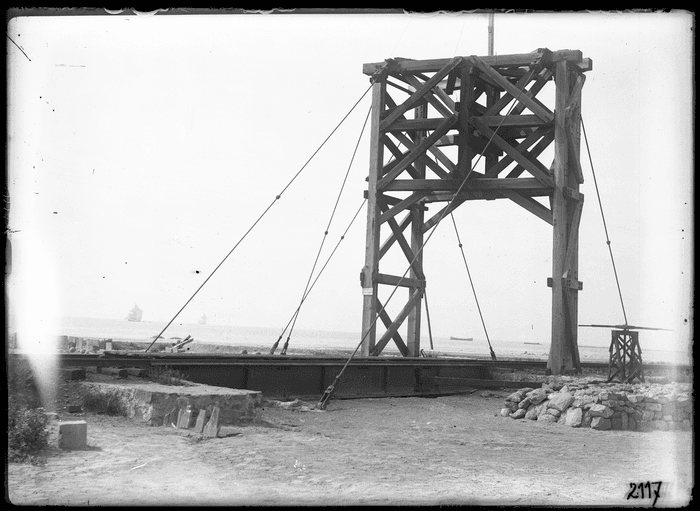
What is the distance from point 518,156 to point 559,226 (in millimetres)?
1528

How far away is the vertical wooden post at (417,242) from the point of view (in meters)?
17.7

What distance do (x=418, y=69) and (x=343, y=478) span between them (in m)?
11.2

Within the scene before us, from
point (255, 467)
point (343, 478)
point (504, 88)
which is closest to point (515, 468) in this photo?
point (343, 478)

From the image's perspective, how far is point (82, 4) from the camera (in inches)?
269

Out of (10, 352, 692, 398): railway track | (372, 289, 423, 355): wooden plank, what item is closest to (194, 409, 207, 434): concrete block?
(10, 352, 692, 398): railway track

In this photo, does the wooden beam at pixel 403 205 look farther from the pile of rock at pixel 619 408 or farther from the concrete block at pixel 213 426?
the concrete block at pixel 213 426

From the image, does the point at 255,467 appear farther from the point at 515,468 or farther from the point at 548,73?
the point at 548,73

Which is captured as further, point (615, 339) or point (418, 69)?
point (418, 69)

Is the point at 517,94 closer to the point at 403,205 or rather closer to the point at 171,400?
the point at 403,205

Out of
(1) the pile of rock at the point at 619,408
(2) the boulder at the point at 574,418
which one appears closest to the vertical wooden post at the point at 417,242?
(1) the pile of rock at the point at 619,408

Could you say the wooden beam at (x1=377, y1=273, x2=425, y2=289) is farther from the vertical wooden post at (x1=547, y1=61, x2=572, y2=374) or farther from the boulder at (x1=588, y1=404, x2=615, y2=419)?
the boulder at (x1=588, y1=404, x2=615, y2=419)

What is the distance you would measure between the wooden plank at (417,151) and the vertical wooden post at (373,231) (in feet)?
0.69

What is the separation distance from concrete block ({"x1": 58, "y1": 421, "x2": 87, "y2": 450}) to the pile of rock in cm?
644

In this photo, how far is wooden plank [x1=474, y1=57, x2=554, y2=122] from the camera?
1562cm
